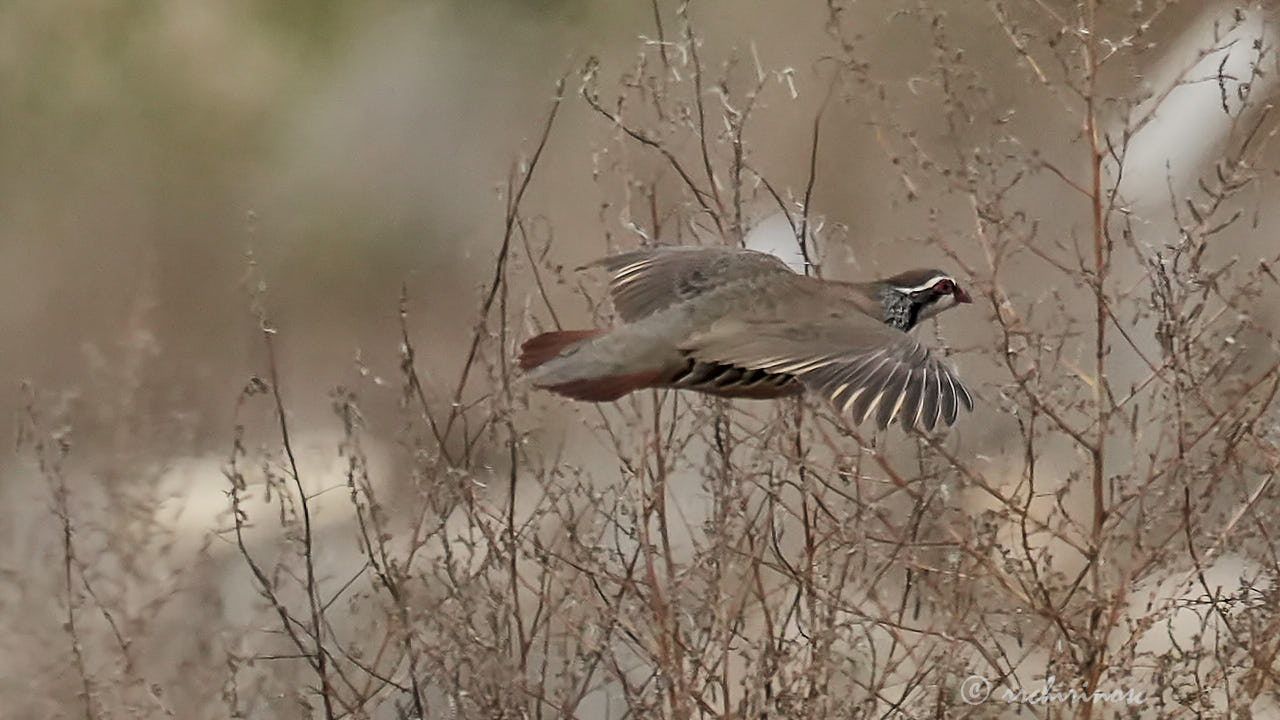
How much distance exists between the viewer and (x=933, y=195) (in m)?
4.05

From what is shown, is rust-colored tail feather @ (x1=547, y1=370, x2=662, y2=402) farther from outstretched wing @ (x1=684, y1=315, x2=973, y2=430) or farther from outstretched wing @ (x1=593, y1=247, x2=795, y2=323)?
outstretched wing @ (x1=593, y1=247, x2=795, y2=323)

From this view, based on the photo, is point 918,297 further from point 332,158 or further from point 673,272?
point 332,158

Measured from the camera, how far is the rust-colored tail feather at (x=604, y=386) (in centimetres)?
186

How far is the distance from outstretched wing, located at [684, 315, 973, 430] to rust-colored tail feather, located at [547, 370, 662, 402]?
0.33ft

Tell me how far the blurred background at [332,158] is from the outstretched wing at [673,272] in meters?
1.78

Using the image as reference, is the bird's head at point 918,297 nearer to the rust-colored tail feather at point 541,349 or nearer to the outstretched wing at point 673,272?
the outstretched wing at point 673,272

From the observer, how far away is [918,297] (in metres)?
2.17

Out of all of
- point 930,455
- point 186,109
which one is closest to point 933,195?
point 930,455

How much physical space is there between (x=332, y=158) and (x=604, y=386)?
10.5 ft

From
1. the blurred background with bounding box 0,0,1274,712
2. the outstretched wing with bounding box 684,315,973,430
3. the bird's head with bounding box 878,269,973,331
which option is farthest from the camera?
the blurred background with bounding box 0,0,1274,712

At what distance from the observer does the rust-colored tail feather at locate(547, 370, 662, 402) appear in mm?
1860

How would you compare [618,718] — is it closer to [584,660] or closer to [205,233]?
[584,660]

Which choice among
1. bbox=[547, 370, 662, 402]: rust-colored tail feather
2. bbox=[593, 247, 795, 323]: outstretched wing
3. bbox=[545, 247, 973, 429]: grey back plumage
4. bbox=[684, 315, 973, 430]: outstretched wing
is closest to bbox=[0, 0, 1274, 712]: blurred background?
bbox=[593, 247, 795, 323]: outstretched wing

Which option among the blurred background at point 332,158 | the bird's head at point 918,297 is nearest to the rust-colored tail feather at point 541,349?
the bird's head at point 918,297
